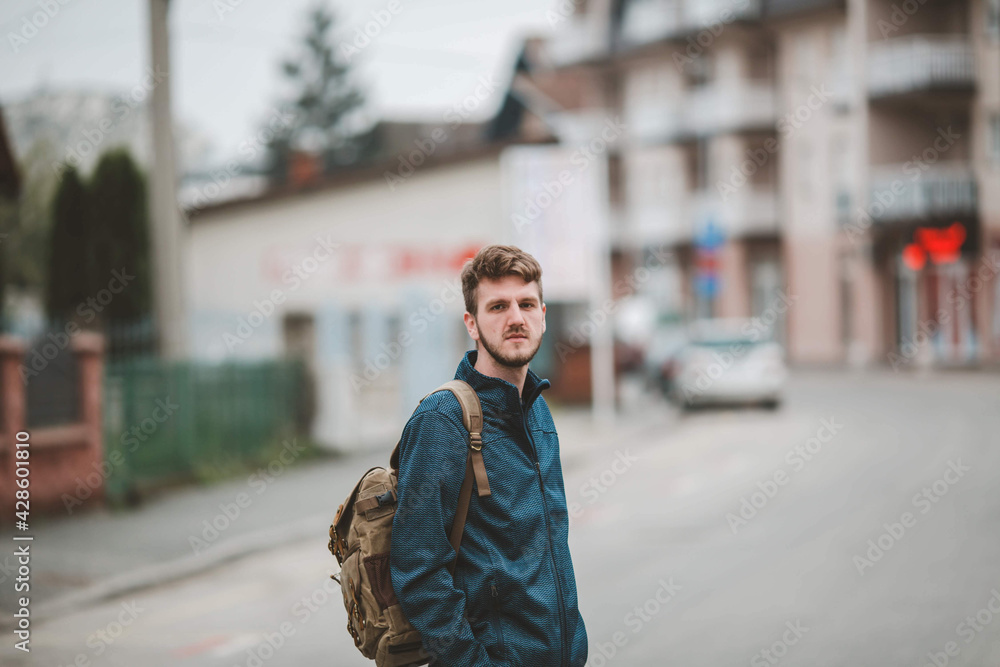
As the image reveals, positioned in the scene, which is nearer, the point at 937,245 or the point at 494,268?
the point at 494,268

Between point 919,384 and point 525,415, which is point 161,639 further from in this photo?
point 919,384

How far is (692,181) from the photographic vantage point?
1713 inches

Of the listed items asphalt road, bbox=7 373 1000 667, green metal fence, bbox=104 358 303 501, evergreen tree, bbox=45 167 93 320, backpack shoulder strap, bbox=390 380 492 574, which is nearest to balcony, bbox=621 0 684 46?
evergreen tree, bbox=45 167 93 320

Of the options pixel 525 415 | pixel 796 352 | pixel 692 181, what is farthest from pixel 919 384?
pixel 525 415

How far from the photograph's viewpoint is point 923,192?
31.8m

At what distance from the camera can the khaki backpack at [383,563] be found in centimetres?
261

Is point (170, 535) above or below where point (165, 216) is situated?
below

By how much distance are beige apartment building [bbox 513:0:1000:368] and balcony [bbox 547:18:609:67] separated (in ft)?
A: 0.31

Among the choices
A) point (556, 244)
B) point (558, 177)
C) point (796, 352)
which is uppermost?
point (558, 177)

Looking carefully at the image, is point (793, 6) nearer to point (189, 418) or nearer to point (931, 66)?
point (931, 66)

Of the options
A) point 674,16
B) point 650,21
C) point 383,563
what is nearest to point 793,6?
point 674,16

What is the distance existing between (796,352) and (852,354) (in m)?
2.82

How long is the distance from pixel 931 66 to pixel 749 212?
935cm

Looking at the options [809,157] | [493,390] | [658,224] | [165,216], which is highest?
[809,157]
